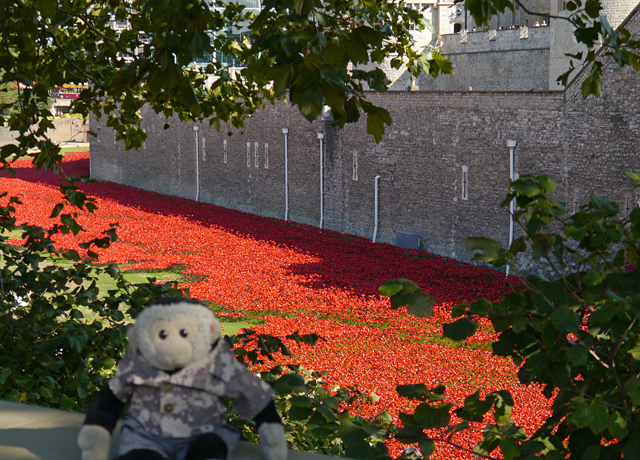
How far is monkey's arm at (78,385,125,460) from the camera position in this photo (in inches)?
111

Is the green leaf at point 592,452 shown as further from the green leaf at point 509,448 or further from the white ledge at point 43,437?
the white ledge at point 43,437

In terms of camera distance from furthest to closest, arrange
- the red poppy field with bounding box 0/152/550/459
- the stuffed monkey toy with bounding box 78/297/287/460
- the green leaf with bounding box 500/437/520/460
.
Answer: the red poppy field with bounding box 0/152/550/459
the green leaf with bounding box 500/437/520/460
the stuffed monkey toy with bounding box 78/297/287/460

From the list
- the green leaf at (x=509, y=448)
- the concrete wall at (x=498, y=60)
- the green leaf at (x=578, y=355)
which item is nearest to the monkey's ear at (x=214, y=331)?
the green leaf at (x=509, y=448)

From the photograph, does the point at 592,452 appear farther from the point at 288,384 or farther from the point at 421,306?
the point at 288,384

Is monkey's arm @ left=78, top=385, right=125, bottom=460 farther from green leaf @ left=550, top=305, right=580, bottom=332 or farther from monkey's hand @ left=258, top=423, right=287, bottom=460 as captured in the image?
green leaf @ left=550, top=305, right=580, bottom=332

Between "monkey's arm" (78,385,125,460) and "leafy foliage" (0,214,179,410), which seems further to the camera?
"leafy foliage" (0,214,179,410)

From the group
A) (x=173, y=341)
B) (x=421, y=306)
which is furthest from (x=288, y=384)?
(x=421, y=306)

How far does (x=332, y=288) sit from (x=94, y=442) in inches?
492

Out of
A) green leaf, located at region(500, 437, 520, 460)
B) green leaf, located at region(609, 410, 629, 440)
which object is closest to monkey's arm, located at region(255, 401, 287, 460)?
green leaf, located at region(500, 437, 520, 460)

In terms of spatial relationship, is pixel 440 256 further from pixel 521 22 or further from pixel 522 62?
pixel 521 22

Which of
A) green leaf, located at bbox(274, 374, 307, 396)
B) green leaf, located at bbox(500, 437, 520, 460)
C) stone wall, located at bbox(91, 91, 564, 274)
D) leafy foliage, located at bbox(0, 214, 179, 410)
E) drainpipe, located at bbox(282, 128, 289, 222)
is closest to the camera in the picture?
green leaf, located at bbox(500, 437, 520, 460)

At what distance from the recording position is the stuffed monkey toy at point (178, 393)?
116 inches

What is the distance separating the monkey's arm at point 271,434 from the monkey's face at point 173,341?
1.39 feet

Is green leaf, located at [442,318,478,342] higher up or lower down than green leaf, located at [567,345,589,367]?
higher up
